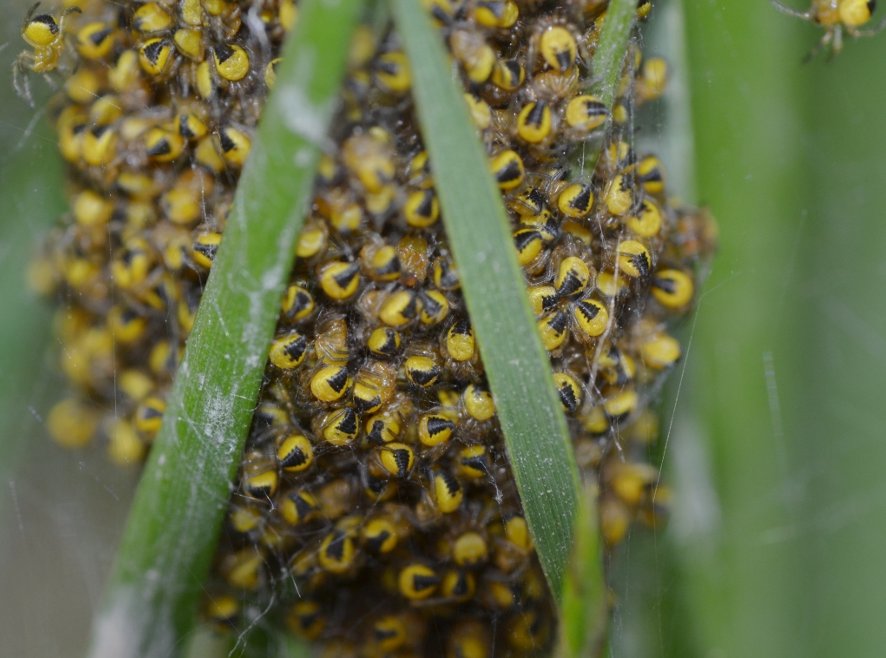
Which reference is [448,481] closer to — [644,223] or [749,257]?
[644,223]

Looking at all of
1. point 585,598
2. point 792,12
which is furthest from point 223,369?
point 792,12

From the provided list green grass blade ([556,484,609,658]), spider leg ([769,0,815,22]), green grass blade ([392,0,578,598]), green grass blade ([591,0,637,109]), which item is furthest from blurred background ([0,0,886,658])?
green grass blade ([556,484,609,658])

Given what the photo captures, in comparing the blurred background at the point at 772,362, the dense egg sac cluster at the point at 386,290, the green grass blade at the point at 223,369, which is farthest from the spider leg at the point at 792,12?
the green grass blade at the point at 223,369

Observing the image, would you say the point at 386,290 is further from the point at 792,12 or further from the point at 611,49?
the point at 792,12

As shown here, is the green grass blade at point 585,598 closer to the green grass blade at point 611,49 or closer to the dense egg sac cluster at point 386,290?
the dense egg sac cluster at point 386,290

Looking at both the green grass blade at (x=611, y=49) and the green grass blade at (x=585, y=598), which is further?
the green grass blade at (x=611, y=49)
